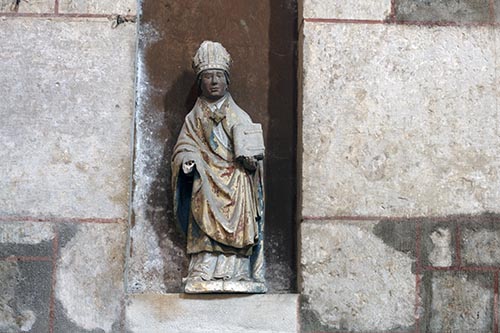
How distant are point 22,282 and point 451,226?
2.37 metres

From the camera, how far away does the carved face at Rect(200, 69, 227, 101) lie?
5488mm

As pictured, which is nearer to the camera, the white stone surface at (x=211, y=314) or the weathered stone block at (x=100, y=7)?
the white stone surface at (x=211, y=314)

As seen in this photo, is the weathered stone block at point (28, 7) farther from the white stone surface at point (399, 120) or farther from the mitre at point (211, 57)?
the white stone surface at point (399, 120)

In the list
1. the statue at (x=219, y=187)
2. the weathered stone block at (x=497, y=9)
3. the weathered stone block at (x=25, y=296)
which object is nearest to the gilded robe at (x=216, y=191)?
the statue at (x=219, y=187)

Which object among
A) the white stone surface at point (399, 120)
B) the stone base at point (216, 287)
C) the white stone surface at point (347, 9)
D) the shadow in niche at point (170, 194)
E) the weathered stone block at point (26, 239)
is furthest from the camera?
the white stone surface at point (347, 9)

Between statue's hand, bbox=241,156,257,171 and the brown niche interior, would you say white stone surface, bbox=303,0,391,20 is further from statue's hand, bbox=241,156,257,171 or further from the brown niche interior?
statue's hand, bbox=241,156,257,171

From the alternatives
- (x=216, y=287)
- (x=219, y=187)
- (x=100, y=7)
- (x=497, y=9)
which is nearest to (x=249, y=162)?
(x=219, y=187)

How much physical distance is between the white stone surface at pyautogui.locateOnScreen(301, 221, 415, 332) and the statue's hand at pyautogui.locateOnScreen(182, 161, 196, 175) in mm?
697

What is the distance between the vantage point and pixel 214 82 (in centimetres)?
548

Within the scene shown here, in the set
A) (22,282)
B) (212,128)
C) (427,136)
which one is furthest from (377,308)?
(22,282)

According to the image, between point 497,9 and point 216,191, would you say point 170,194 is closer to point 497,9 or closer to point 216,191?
point 216,191

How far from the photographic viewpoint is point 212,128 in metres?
5.51

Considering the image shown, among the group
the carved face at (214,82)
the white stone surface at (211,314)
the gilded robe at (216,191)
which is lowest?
the white stone surface at (211,314)

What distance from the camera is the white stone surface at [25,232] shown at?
5348 millimetres
